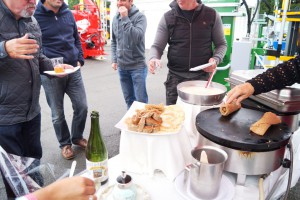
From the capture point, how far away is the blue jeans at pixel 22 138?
157cm

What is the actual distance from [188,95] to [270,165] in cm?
52

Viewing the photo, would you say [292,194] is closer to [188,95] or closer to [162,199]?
[188,95]

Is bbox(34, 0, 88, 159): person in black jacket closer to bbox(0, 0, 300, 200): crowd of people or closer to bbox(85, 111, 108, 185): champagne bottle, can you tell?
bbox(0, 0, 300, 200): crowd of people

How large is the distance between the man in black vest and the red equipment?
19.8 ft

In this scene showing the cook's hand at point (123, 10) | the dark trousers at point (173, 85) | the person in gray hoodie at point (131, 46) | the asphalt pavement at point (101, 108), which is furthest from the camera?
the person in gray hoodie at point (131, 46)

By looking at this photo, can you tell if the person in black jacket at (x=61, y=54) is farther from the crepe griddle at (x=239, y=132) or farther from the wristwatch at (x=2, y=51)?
the crepe griddle at (x=239, y=132)

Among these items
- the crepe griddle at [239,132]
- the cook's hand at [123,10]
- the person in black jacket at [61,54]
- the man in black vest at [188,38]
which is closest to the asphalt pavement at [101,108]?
the person in black jacket at [61,54]

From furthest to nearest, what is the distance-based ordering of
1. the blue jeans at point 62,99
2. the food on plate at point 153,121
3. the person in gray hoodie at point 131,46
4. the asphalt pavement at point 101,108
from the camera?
the person in gray hoodie at point 131,46, the asphalt pavement at point 101,108, the blue jeans at point 62,99, the food on plate at point 153,121

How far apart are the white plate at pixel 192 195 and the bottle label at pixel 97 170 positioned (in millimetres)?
295

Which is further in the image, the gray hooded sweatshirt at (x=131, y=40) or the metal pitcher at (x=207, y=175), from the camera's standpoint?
the gray hooded sweatshirt at (x=131, y=40)

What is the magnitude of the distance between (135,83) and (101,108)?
4.75ft

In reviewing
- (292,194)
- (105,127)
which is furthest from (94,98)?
(292,194)

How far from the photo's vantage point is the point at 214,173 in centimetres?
83

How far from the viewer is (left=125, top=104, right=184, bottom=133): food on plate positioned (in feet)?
3.26
